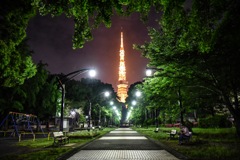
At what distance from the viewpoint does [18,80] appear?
922 inches

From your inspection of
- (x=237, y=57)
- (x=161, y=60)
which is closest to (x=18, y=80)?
(x=161, y=60)

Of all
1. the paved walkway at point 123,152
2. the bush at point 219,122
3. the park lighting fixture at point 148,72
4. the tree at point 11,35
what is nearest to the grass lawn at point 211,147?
the paved walkway at point 123,152

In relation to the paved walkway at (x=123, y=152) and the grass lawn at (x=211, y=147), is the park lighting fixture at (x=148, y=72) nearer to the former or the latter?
the grass lawn at (x=211, y=147)

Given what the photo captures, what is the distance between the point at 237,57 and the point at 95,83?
→ 336 ft

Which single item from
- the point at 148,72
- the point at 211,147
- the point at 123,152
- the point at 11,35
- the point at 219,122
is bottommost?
the point at 123,152

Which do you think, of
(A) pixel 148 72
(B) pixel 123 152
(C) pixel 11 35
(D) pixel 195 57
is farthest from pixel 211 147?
(C) pixel 11 35

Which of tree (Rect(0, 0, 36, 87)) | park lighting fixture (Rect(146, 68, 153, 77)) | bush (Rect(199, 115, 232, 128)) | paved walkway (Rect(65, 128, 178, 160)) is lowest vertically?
paved walkway (Rect(65, 128, 178, 160))

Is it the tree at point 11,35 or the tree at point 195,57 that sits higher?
the tree at point 11,35

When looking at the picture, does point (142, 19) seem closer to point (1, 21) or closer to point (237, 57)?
point (237, 57)

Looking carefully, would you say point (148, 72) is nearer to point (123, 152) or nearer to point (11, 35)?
point (123, 152)

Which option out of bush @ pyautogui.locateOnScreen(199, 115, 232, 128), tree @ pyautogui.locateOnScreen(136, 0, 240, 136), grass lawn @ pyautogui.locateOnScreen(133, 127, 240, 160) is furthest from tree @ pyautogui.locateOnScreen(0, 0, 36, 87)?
bush @ pyautogui.locateOnScreen(199, 115, 232, 128)

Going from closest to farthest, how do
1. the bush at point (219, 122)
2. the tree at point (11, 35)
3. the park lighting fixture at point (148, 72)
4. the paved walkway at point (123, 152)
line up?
1. the paved walkway at point (123, 152)
2. the tree at point (11, 35)
3. the park lighting fixture at point (148, 72)
4. the bush at point (219, 122)

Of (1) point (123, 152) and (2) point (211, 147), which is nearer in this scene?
(1) point (123, 152)

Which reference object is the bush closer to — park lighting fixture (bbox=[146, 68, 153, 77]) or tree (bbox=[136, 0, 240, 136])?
tree (bbox=[136, 0, 240, 136])
